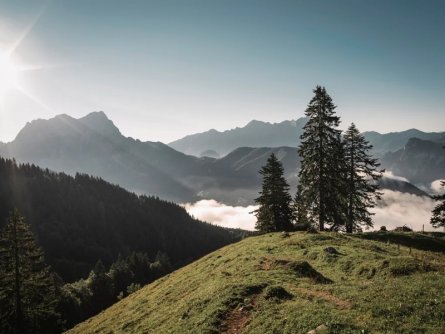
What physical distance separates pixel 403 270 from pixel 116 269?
138 metres

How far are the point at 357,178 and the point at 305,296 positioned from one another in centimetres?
4203

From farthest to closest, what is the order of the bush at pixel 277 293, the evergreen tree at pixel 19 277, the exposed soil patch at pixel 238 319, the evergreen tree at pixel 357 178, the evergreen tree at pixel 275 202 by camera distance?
the evergreen tree at pixel 275 202 → the evergreen tree at pixel 357 178 → the evergreen tree at pixel 19 277 → the bush at pixel 277 293 → the exposed soil patch at pixel 238 319

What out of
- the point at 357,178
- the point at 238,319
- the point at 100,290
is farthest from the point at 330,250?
the point at 100,290

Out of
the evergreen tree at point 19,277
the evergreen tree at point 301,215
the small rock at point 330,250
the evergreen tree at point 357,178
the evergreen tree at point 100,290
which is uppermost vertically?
the evergreen tree at point 357,178

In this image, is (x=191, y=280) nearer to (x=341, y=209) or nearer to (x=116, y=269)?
(x=341, y=209)

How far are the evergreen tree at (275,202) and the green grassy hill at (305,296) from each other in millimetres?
25468

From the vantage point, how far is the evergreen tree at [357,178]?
60438 millimetres

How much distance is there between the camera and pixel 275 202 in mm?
68062

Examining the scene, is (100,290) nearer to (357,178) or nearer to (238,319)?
(357,178)

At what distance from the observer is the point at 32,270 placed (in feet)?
146

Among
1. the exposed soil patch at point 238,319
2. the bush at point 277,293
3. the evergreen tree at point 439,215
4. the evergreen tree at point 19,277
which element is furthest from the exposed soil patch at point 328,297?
the evergreen tree at point 19,277

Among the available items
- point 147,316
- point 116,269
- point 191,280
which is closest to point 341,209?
point 191,280

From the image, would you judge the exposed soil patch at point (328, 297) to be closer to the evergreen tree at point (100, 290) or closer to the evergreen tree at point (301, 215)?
the evergreen tree at point (301, 215)

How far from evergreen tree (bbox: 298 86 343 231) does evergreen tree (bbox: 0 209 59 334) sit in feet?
126
